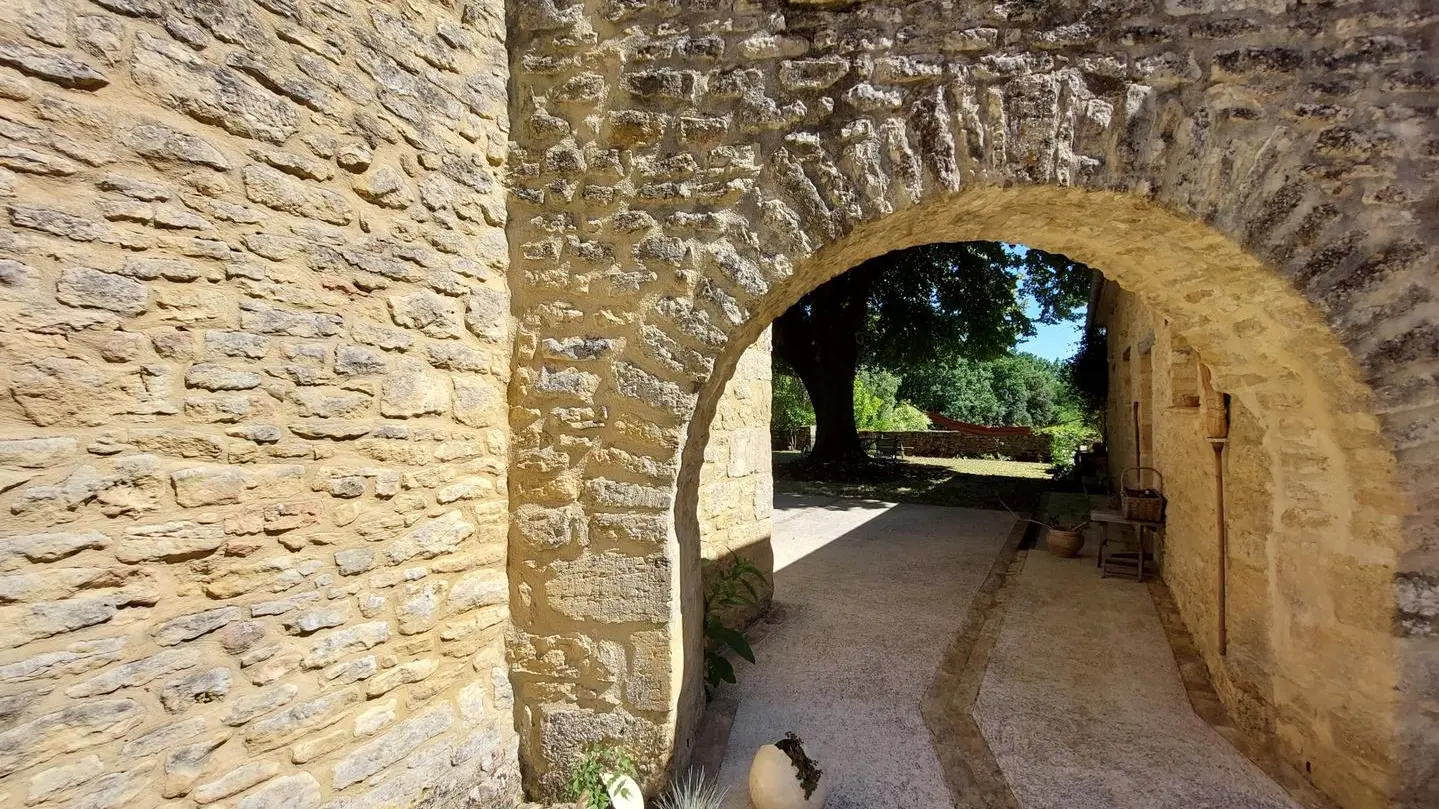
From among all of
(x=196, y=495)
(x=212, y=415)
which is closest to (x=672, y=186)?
(x=212, y=415)

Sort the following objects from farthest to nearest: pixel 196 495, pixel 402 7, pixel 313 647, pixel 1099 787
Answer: pixel 1099 787, pixel 402 7, pixel 313 647, pixel 196 495

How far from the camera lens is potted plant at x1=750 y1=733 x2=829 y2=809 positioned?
2371 millimetres

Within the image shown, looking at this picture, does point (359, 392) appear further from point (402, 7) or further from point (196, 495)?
point (402, 7)

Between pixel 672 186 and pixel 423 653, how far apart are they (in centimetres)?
196

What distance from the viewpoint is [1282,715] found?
2.72 metres

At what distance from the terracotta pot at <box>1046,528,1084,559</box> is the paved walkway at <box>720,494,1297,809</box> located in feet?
0.69

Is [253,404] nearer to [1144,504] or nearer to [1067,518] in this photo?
[1144,504]

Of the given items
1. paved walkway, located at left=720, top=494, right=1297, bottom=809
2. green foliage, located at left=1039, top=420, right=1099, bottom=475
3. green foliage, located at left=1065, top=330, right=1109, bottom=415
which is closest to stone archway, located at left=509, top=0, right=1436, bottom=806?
paved walkway, located at left=720, top=494, right=1297, bottom=809

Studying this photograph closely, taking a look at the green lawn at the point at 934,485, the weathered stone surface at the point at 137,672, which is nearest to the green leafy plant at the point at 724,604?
the weathered stone surface at the point at 137,672

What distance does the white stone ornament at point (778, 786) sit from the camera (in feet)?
7.77

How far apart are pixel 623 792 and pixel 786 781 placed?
0.62 metres

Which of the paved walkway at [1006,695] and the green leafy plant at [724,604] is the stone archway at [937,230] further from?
the green leafy plant at [724,604]

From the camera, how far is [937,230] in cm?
273

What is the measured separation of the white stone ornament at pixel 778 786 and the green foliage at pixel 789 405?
57.8 ft
